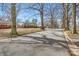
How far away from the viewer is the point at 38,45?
10.1ft

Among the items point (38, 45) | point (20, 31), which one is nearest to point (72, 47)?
point (38, 45)

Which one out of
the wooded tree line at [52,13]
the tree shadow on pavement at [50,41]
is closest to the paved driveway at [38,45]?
the tree shadow on pavement at [50,41]

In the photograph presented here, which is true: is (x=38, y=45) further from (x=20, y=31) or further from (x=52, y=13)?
(x=52, y=13)

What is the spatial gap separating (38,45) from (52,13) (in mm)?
435

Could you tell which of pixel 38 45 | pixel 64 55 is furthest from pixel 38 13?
pixel 64 55

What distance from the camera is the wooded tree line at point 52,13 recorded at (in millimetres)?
3090

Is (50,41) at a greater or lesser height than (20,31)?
lesser

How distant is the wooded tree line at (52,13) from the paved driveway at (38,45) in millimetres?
102

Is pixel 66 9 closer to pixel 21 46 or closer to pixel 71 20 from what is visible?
pixel 71 20

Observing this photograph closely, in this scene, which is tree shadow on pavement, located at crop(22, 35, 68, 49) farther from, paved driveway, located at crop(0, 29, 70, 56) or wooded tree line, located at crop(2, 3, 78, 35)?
wooded tree line, located at crop(2, 3, 78, 35)

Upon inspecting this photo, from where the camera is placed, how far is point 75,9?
10.2 feet

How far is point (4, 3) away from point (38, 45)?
663mm

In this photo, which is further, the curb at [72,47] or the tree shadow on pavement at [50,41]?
the tree shadow on pavement at [50,41]

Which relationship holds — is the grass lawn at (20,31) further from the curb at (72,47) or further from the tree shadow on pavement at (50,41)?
the curb at (72,47)
